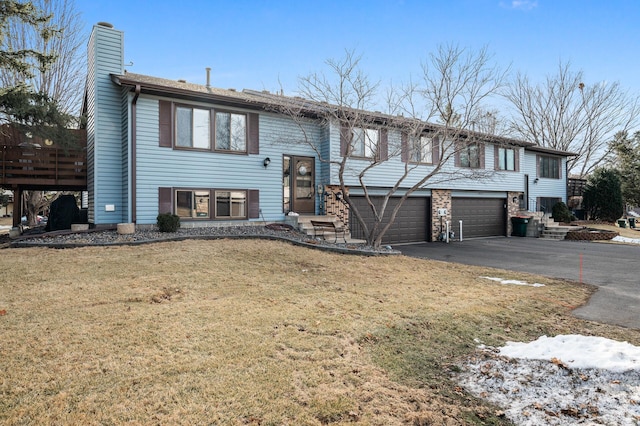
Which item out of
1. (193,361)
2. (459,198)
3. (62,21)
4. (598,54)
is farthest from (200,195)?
(598,54)

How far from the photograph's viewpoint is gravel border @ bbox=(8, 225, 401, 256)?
9398 mm

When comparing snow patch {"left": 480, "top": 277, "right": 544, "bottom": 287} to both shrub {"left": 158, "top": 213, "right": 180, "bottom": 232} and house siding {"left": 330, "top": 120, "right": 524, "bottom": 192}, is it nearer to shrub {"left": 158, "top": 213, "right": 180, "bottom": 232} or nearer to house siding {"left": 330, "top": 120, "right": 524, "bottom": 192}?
house siding {"left": 330, "top": 120, "right": 524, "bottom": 192}

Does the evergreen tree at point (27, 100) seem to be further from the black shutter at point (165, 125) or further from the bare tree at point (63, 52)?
the bare tree at point (63, 52)

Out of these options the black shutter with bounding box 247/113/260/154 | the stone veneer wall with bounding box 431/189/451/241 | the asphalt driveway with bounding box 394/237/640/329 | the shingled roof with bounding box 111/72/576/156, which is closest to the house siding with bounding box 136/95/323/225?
the black shutter with bounding box 247/113/260/154

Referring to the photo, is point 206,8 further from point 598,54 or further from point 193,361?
point 598,54

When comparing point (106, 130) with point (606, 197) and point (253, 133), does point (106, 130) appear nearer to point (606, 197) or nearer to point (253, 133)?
point (253, 133)

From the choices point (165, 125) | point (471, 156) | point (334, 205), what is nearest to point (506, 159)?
point (471, 156)

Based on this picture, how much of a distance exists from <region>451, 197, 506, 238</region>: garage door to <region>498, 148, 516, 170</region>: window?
170cm

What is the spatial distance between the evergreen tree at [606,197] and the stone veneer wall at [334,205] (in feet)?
57.0

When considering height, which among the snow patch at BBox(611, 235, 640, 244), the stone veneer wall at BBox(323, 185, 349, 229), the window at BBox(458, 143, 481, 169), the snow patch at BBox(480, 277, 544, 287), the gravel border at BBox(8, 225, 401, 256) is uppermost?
the window at BBox(458, 143, 481, 169)

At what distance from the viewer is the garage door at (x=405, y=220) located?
49.8 feet

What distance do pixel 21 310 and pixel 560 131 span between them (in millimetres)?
36636

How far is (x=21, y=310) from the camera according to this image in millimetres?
4777

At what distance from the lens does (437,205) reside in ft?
56.3
